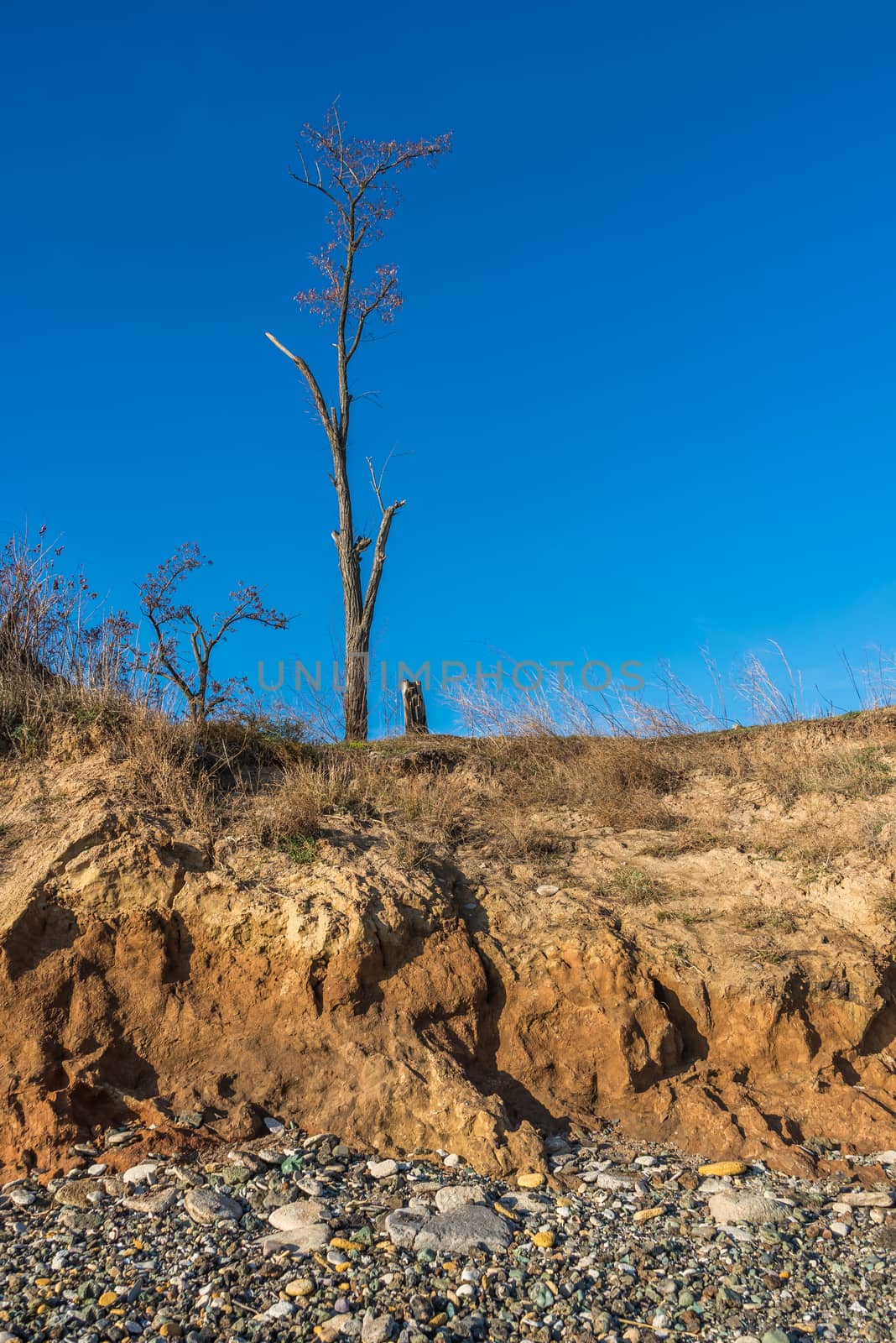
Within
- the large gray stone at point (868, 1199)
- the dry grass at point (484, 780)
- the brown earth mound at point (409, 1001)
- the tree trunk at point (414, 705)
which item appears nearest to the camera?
the large gray stone at point (868, 1199)

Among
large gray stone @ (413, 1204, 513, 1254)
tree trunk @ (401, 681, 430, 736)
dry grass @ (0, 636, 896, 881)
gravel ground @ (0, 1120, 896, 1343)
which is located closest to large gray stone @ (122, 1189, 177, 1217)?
gravel ground @ (0, 1120, 896, 1343)

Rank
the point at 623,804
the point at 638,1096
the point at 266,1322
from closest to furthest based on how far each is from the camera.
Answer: the point at 266,1322
the point at 638,1096
the point at 623,804

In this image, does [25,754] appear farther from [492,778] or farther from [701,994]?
[701,994]

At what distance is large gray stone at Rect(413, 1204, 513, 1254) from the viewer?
457 centimetres

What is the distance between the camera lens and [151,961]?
6387 millimetres

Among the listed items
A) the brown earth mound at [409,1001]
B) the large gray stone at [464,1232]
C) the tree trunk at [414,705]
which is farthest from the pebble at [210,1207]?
the tree trunk at [414,705]

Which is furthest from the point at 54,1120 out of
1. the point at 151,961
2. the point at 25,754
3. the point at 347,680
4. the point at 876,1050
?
the point at 347,680

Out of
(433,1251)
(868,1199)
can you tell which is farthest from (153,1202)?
(868,1199)

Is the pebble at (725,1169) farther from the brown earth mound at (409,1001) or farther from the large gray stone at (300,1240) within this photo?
the large gray stone at (300,1240)

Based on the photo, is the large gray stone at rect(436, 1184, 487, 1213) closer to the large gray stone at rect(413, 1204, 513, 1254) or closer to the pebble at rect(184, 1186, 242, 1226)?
the large gray stone at rect(413, 1204, 513, 1254)

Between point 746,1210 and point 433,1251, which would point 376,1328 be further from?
point 746,1210

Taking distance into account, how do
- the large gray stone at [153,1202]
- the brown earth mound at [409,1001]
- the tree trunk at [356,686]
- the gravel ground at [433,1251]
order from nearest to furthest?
the gravel ground at [433,1251]
the large gray stone at [153,1202]
the brown earth mound at [409,1001]
the tree trunk at [356,686]

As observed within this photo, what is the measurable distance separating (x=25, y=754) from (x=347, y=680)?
6.14m

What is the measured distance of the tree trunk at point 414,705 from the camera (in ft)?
39.3
